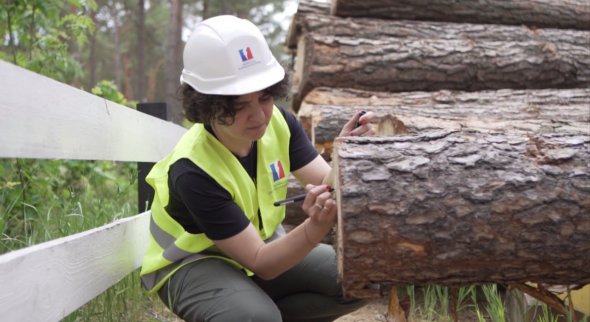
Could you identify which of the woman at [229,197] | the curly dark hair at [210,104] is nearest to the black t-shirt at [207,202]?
the woman at [229,197]

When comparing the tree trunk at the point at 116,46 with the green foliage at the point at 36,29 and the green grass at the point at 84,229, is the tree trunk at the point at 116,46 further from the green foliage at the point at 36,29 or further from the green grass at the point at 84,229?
the green grass at the point at 84,229

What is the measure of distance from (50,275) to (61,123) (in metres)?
0.60

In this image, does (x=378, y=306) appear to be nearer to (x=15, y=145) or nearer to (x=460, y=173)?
(x=460, y=173)

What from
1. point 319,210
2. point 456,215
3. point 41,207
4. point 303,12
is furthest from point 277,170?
point 303,12

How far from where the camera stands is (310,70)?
4.66 meters

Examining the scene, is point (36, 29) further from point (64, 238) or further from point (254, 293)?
point (254, 293)

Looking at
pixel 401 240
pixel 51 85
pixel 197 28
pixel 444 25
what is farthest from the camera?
pixel 444 25

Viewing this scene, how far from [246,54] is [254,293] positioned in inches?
32.2

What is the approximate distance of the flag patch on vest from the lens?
2455mm

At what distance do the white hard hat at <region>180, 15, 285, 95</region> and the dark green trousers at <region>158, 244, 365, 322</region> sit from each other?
0.65 metres

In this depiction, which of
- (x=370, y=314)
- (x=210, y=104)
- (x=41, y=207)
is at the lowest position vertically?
(x=370, y=314)

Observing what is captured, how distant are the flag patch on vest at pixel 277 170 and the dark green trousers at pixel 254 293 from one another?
362 millimetres

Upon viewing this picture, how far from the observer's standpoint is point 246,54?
2188 millimetres

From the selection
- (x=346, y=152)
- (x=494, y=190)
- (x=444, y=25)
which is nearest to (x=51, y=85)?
(x=346, y=152)
